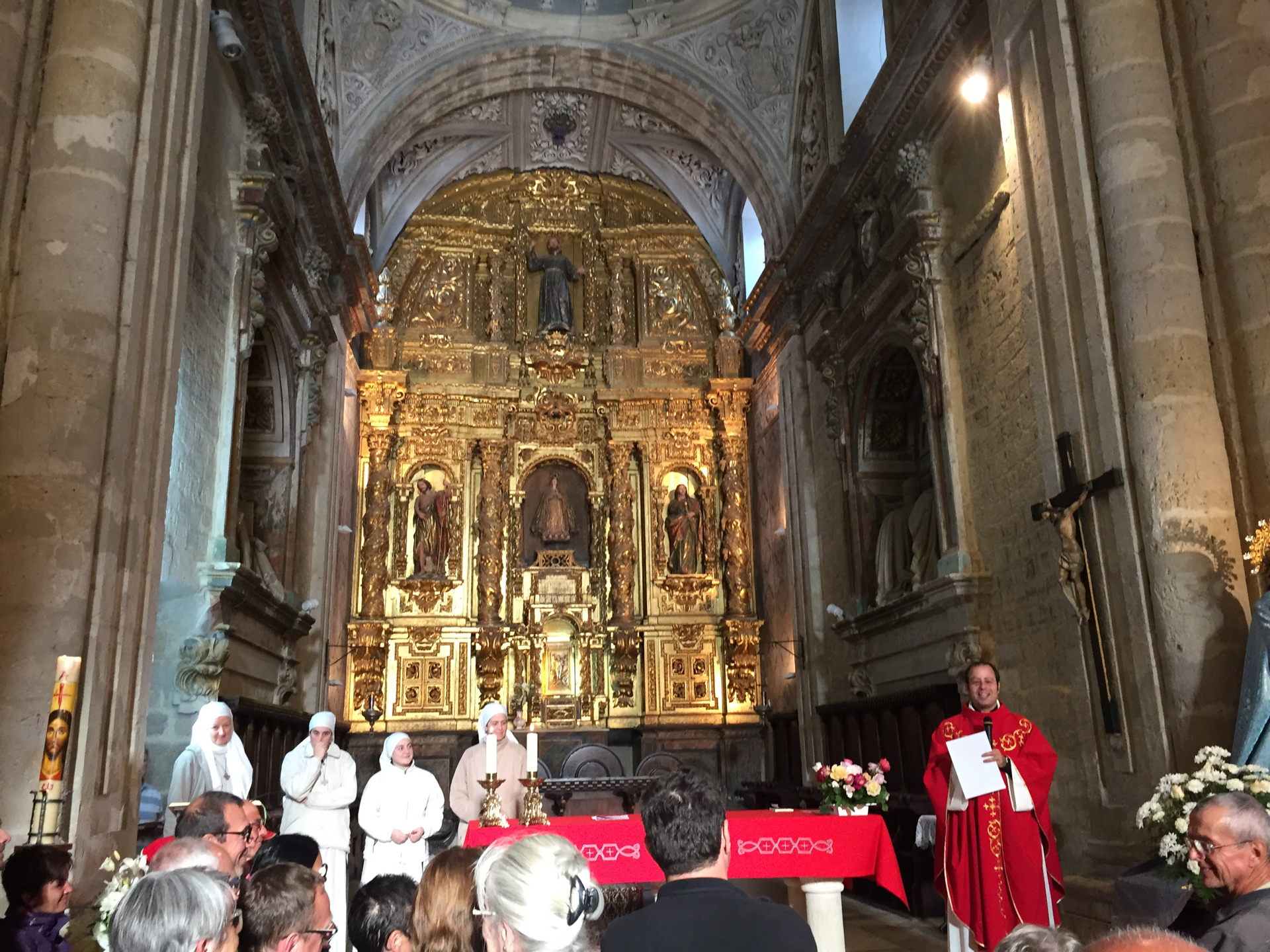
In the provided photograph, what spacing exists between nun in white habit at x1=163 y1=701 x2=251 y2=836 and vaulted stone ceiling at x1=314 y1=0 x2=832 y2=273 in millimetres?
9218

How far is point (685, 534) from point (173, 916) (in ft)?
48.9

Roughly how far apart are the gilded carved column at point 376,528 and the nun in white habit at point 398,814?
29.6 feet

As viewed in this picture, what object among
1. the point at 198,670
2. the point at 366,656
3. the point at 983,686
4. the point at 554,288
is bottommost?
the point at 983,686

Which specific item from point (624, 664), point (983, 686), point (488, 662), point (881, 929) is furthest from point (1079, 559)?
point (488, 662)

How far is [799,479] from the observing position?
13.7 m

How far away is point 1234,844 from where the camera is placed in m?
3.22

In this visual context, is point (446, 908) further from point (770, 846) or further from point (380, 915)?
point (770, 846)

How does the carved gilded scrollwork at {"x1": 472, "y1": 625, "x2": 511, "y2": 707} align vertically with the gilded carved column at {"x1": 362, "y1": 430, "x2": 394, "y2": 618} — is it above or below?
below

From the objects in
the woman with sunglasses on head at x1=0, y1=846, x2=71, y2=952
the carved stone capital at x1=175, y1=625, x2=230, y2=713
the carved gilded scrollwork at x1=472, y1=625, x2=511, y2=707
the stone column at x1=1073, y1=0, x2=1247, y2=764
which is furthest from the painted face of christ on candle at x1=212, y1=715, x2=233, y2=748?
the carved gilded scrollwork at x1=472, y1=625, x2=511, y2=707

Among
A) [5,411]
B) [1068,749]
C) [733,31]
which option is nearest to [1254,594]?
[1068,749]

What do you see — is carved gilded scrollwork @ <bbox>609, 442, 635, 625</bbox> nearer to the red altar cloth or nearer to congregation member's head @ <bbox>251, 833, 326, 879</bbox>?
the red altar cloth

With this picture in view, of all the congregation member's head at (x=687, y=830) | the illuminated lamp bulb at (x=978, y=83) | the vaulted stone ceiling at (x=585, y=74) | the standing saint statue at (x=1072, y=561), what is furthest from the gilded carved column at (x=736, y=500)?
the congregation member's head at (x=687, y=830)

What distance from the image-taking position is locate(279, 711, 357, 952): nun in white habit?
671 centimetres

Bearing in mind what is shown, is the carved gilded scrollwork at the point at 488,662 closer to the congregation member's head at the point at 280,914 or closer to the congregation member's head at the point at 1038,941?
the congregation member's head at the point at 280,914
